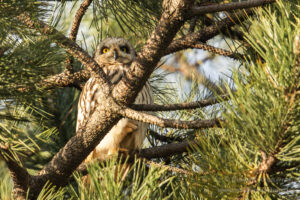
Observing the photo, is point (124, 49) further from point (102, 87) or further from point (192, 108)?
point (192, 108)

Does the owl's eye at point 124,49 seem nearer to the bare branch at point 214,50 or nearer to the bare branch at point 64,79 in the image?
the bare branch at point 64,79

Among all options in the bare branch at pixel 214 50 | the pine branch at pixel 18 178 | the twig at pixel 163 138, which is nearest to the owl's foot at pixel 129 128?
the twig at pixel 163 138

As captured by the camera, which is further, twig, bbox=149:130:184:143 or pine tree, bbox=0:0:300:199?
twig, bbox=149:130:184:143

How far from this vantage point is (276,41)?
1.13m

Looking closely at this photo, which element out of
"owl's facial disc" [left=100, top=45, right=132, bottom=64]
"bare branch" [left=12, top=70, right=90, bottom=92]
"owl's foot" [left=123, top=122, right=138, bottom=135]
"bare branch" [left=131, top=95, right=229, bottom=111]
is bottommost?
"owl's foot" [left=123, top=122, right=138, bottom=135]

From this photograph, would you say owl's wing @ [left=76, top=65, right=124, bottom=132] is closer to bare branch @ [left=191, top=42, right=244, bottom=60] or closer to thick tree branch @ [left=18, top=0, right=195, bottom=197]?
bare branch @ [left=191, top=42, right=244, bottom=60]

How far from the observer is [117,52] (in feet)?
10.4

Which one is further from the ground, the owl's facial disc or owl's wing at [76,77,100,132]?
the owl's facial disc

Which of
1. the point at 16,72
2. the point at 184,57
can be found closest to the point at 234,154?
the point at 16,72

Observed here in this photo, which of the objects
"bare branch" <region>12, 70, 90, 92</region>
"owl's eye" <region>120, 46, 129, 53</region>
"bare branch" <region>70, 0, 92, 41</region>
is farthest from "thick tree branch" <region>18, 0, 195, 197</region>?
"owl's eye" <region>120, 46, 129, 53</region>

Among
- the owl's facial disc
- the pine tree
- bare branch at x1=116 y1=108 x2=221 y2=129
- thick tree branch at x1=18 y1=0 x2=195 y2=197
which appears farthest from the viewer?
the owl's facial disc

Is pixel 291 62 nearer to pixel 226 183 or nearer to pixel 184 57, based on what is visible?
pixel 226 183

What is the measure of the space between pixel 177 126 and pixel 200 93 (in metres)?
1.63

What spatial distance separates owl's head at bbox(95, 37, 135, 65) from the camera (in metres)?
3.17
